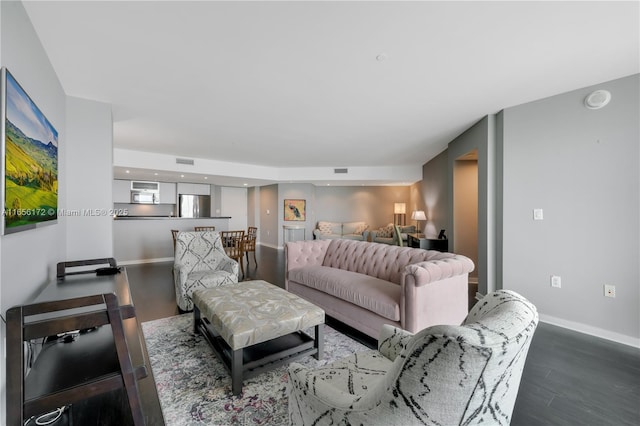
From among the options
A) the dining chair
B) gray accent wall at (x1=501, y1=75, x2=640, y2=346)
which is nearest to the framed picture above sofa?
the dining chair

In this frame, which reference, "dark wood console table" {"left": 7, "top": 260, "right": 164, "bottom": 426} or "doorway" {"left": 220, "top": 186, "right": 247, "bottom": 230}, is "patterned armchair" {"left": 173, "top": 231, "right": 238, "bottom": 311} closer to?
"dark wood console table" {"left": 7, "top": 260, "right": 164, "bottom": 426}

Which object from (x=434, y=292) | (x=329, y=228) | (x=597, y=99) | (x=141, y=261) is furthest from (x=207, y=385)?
(x=329, y=228)

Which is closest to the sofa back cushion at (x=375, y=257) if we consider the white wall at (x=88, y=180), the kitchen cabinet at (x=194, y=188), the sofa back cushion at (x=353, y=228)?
the white wall at (x=88, y=180)

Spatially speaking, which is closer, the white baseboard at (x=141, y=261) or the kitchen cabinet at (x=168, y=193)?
the white baseboard at (x=141, y=261)

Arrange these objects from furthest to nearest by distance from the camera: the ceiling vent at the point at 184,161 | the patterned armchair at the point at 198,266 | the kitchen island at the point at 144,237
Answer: the kitchen island at the point at 144,237 < the ceiling vent at the point at 184,161 < the patterned armchair at the point at 198,266

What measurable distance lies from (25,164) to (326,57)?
6.87 feet

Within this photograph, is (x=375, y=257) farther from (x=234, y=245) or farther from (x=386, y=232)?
(x=386, y=232)

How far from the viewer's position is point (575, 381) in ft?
6.34

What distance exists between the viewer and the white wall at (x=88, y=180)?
8.59 feet

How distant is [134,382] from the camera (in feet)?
4.17

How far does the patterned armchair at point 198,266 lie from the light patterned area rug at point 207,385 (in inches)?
24.9

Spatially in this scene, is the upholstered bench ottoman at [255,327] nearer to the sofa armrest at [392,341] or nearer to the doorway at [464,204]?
the sofa armrest at [392,341]

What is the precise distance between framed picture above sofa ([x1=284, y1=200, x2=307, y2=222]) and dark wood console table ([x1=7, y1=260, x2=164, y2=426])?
21.2 ft

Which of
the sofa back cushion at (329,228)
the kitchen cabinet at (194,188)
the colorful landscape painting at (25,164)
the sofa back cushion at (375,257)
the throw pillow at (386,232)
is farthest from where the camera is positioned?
the sofa back cushion at (329,228)
